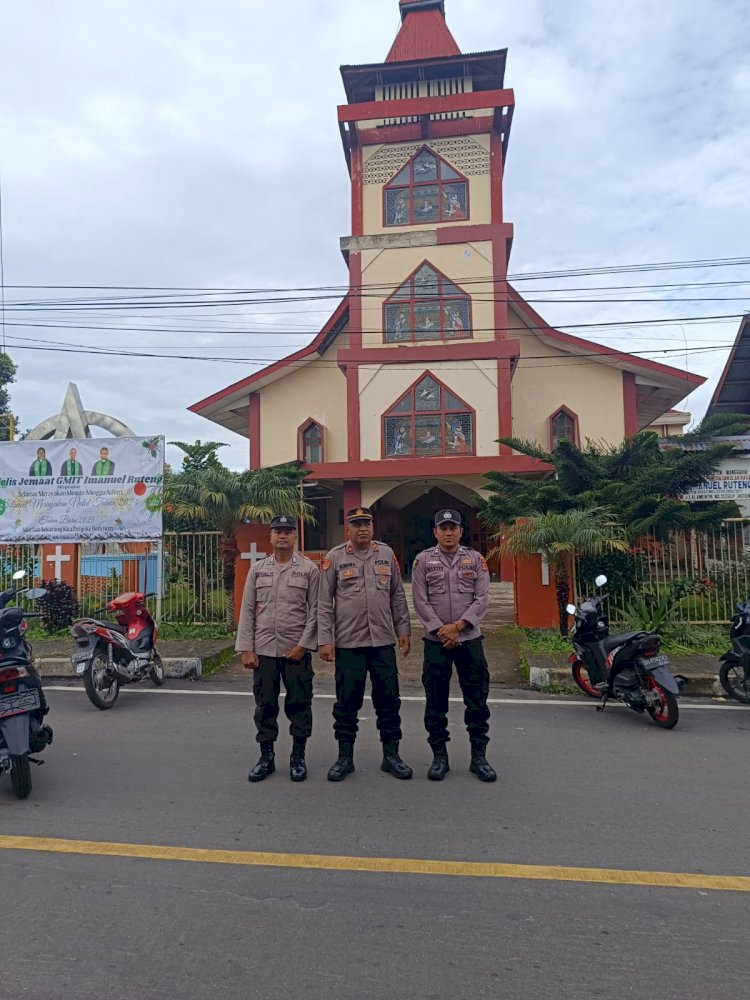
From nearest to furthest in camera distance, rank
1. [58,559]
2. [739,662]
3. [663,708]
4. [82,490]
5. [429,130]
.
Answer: [663,708] < [739,662] < [82,490] < [58,559] < [429,130]

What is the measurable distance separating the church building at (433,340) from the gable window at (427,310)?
33 mm

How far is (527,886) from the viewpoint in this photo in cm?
293

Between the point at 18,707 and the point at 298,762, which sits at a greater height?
the point at 18,707

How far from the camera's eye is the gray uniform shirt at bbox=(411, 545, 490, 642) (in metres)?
4.38

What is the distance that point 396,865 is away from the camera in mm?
3133

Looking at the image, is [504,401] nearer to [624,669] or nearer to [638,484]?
[638,484]

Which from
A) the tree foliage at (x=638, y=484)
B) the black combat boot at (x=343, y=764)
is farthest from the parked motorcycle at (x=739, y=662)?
the black combat boot at (x=343, y=764)

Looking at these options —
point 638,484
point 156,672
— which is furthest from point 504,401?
point 156,672

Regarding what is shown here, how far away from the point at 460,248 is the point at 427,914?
17430mm

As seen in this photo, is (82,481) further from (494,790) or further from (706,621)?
(706,621)

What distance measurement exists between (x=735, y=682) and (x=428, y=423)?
12098 millimetres

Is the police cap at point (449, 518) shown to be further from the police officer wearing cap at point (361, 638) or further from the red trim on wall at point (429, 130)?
the red trim on wall at point (429, 130)

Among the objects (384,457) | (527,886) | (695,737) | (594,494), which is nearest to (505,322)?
(384,457)

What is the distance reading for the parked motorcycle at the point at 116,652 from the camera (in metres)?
6.29
